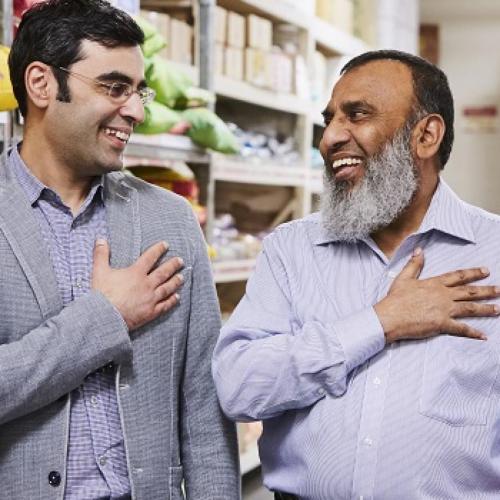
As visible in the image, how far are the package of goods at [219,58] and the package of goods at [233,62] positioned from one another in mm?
17

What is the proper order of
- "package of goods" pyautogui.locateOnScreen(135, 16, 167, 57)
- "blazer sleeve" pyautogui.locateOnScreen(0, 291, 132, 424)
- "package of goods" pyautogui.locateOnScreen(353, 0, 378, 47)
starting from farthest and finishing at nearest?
Result: 1. "package of goods" pyautogui.locateOnScreen(353, 0, 378, 47)
2. "package of goods" pyautogui.locateOnScreen(135, 16, 167, 57)
3. "blazer sleeve" pyautogui.locateOnScreen(0, 291, 132, 424)

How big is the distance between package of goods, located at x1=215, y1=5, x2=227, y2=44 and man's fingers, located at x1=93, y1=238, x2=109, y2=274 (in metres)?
2.48

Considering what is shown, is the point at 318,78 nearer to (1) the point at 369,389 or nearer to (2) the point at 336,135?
(2) the point at 336,135

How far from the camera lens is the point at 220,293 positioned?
4570 millimetres

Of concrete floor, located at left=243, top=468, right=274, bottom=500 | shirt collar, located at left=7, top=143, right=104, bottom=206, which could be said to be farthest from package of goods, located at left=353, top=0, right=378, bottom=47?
shirt collar, located at left=7, top=143, right=104, bottom=206

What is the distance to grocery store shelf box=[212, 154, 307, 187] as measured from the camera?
3.79m

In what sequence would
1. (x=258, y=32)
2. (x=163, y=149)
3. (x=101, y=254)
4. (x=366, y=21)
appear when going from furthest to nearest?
(x=366, y=21) → (x=258, y=32) → (x=163, y=149) → (x=101, y=254)

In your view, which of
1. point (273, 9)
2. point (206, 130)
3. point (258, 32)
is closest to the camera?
point (206, 130)

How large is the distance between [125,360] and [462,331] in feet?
2.05

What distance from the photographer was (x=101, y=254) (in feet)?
5.17

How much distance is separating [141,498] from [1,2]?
135 centimetres

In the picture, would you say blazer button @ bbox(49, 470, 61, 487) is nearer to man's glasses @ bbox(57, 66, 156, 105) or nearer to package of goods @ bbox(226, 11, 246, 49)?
man's glasses @ bbox(57, 66, 156, 105)

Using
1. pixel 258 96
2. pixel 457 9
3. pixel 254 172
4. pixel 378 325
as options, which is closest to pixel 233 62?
pixel 258 96

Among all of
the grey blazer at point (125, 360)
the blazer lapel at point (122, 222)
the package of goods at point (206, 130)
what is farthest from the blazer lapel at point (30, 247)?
the package of goods at point (206, 130)
